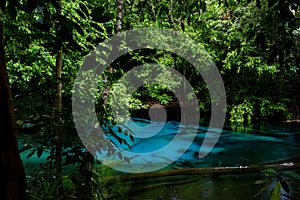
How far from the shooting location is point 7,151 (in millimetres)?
605

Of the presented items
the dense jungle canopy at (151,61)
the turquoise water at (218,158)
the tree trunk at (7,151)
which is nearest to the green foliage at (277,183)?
the dense jungle canopy at (151,61)

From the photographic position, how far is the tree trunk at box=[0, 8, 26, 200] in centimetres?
60

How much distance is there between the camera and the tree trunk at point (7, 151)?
60 centimetres

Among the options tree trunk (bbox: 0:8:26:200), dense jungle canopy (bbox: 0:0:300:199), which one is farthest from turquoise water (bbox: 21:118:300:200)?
tree trunk (bbox: 0:8:26:200)

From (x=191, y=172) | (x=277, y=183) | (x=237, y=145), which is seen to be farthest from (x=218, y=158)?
(x=277, y=183)

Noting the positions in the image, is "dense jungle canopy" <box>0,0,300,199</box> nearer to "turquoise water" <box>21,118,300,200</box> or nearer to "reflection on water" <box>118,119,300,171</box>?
"turquoise water" <box>21,118,300,200</box>

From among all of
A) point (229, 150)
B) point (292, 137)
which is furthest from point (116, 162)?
point (292, 137)

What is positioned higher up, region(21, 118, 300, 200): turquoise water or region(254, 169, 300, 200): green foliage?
region(254, 169, 300, 200): green foliage

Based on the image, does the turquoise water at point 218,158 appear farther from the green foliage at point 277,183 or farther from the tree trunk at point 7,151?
the tree trunk at point 7,151

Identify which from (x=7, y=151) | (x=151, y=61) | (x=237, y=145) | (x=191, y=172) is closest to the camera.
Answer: (x=7, y=151)

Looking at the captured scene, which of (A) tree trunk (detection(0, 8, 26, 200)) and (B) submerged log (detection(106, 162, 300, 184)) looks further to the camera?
(B) submerged log (detection(106, 162, 300, 184))

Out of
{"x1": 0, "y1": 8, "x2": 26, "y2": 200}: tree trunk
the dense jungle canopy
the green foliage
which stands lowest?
the green foliage

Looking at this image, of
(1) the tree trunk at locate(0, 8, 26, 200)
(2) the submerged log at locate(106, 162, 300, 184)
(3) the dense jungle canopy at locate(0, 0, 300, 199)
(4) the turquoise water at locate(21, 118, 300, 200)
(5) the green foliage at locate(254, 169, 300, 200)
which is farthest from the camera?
(2) the submerged log at locate(106, 162, 300, 184)

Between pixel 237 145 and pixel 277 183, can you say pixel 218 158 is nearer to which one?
pixel 237 145
